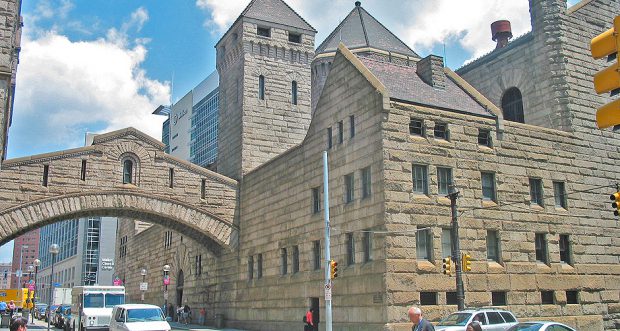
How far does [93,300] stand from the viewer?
30672mm

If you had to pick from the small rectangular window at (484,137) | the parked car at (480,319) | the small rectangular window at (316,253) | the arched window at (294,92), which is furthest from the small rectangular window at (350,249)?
the arched window at (294,92)

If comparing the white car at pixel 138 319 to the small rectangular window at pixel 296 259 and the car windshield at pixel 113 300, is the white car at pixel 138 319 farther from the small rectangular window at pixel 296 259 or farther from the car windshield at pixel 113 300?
the small rectangular window at pixel 296 259

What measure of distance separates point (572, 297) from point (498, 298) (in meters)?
4.41

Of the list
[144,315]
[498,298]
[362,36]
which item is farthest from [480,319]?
[362,36]

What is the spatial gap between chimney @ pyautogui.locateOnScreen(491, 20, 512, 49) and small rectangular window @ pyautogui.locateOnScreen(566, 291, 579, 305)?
19.9 metres

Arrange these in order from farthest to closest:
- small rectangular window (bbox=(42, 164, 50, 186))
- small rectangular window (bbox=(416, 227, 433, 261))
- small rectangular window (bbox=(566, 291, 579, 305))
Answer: small rectangular window (bbox=(42, 164, 50, 186))
small rectangular window (bbox=(566, 291, 579, 305))
small rectangular window (bbox=(416, 227, 433, 261))

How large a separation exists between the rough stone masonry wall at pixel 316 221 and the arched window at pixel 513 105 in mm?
11658

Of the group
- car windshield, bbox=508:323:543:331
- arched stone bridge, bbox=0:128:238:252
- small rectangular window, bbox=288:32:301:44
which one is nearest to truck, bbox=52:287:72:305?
arched stone bridge, bbox=0:128:238:252

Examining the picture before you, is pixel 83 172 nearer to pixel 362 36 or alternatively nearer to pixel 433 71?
pixel 433 71

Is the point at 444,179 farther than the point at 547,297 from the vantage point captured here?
No

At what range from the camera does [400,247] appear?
82.4 feet

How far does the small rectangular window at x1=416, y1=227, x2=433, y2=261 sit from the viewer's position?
25.8 m

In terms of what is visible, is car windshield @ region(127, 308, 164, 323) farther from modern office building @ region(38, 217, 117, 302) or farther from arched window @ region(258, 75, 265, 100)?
modern office building @ region(38, 217, 117, 302)

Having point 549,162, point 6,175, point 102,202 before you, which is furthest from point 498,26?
point 6,175
